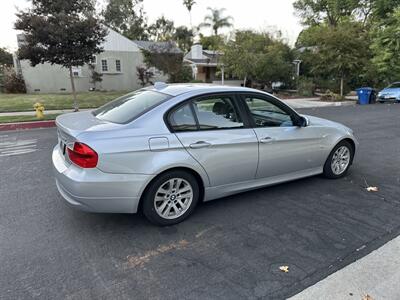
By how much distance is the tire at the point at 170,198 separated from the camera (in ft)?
10.5

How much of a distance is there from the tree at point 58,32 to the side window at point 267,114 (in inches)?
405

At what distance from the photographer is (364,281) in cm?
252

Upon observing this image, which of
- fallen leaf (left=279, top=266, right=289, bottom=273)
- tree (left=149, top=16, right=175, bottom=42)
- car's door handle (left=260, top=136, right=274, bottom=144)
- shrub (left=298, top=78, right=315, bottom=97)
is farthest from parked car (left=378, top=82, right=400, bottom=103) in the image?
tree (left=149, top=16, right=175, bottom=42)

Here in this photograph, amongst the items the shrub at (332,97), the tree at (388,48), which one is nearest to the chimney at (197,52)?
the shrub at (332,97)

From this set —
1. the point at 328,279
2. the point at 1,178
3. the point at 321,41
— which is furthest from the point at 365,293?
the point at 321,41

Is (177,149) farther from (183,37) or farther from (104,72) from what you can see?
(183,37)

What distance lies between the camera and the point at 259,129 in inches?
150

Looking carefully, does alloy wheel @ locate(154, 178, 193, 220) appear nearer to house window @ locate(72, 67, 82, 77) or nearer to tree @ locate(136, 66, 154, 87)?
tree @ locate(136, 66, 154, 87)

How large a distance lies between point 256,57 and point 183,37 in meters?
26.2

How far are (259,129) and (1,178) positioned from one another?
14.0 feet

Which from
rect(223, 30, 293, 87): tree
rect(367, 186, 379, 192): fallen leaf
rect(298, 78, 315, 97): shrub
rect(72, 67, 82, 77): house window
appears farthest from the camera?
rect(72, 67, 82, 77): house window

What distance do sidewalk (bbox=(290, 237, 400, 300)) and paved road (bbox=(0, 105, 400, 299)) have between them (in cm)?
9

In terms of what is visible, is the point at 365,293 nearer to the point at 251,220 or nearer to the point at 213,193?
the point at 251,220

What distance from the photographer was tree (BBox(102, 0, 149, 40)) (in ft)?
136
